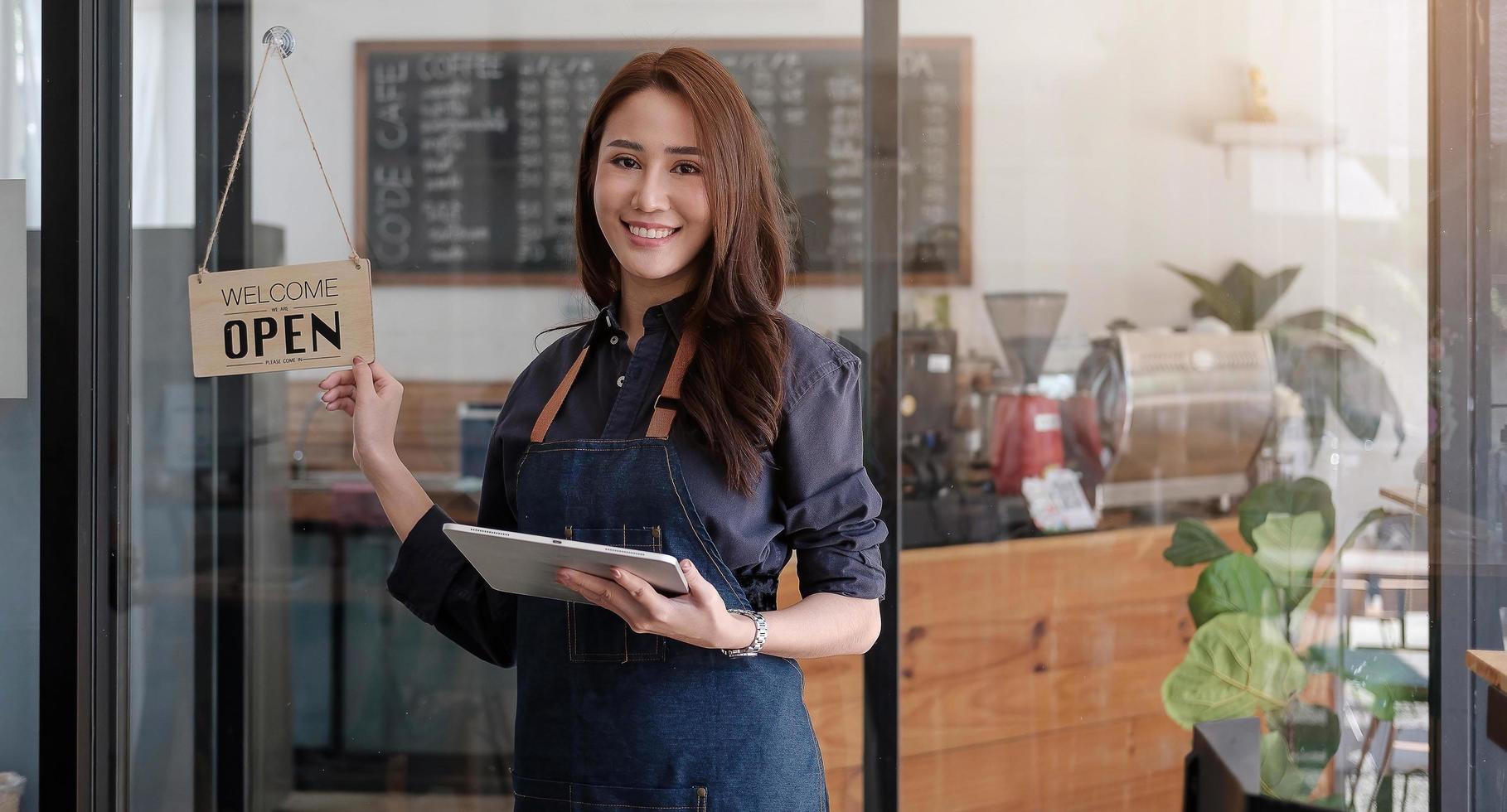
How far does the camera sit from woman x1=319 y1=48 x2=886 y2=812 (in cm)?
115

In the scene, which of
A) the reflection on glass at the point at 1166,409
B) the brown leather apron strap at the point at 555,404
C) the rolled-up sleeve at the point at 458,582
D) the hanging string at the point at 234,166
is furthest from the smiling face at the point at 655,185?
the reflection on glass at the point at 1166,409

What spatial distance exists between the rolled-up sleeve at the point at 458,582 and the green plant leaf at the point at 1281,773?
51.9 inches

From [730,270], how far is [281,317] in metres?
0.59

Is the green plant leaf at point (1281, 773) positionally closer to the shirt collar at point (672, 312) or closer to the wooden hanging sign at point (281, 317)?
the shirt collar at point (672, 312)

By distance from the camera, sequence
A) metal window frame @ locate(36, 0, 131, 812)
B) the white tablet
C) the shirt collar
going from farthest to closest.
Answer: metal window frame @ locate(36, 0, 131, 812), the shirt collar, the white tablet

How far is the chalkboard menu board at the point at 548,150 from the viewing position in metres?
2.10

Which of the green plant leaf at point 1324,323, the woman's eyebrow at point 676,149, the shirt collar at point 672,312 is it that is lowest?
the shirt collar at point 672,312

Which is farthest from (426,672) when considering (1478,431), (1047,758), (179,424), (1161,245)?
(1478,431)

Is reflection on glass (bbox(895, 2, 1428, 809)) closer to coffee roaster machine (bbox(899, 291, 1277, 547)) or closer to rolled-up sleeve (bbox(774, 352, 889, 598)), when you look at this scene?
coffee roaster machine (bbox(899, 291, 1277, 547))

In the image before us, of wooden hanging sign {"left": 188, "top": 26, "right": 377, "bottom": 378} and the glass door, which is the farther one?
the glass door

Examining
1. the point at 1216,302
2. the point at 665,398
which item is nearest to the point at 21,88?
the point at 665,398

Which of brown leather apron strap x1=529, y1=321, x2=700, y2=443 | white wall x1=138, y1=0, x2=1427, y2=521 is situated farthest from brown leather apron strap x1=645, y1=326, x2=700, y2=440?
white wall x1=138, y1=0, x2=1427, y2=521

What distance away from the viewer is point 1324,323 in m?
2.00

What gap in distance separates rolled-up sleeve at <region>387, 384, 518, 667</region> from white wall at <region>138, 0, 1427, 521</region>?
2.47ft
